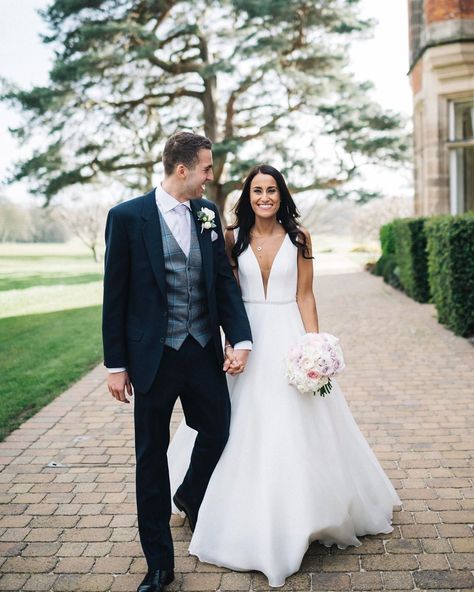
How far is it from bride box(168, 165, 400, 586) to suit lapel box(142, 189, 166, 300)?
27.4 inches

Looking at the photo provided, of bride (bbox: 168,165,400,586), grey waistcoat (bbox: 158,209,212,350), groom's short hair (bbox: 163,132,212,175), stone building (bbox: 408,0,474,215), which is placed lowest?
bride (bbox: 168,165,400,586)

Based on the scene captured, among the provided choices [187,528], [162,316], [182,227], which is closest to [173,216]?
[182,227]

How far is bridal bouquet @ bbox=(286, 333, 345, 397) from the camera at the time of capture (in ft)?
10.7

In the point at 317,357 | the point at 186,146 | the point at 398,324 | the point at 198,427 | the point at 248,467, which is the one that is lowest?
the point at 398,324

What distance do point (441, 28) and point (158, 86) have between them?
32.3 ft

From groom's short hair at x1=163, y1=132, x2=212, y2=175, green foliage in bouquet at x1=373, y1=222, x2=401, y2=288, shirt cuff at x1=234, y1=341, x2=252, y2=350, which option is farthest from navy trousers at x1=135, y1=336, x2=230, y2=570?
green foliage in bouquet at x1=373, y1=222, x2=401, y2=288

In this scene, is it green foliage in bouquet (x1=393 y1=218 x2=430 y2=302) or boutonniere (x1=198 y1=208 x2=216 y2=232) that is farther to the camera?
green foliage in bouquet (x1=393 y1=218 x2=430 y2=302)

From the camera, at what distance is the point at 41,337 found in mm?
11500

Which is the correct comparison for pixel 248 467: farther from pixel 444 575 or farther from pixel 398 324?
pixel 398 324

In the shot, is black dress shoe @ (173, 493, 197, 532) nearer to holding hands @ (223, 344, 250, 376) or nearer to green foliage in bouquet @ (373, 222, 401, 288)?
holding hands @ (223, 344, 250, 376)

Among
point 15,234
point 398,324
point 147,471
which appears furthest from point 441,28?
point 15,234

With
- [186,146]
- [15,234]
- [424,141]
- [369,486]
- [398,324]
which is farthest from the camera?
[15,234]

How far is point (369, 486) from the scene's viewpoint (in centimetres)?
364

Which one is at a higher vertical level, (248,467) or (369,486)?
(248,467)
